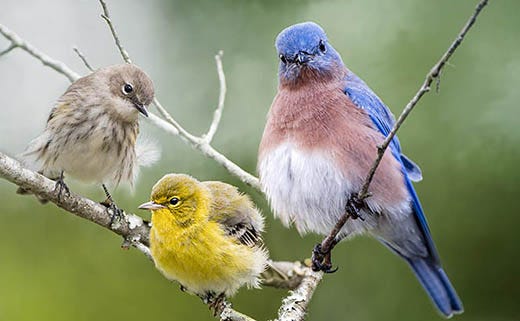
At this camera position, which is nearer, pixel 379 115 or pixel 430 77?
pixel 430 77

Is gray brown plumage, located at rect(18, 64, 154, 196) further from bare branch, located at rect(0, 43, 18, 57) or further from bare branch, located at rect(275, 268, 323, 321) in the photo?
bare branch, located at rect(275, 268, 323, 321)

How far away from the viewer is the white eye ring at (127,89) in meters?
4.91

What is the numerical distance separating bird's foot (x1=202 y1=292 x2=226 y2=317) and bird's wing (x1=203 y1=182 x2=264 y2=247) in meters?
0.36

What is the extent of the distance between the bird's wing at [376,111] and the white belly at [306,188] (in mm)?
391

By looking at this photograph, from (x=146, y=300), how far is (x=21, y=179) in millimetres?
2749

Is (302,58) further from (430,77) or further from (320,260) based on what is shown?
(430,77)

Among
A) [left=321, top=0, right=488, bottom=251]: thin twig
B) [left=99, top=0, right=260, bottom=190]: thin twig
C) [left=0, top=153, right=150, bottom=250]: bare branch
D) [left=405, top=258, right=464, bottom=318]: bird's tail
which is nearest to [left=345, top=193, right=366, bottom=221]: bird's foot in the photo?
[left=321, top=0, right=488, bottom=251]: thin twig

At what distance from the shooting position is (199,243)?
4539 mm

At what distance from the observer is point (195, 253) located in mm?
4504

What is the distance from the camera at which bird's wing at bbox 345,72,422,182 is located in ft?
15.8

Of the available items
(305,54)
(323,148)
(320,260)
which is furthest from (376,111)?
(320,260)

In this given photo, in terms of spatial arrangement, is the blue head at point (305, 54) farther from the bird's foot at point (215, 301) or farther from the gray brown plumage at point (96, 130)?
the bird's foot at point (215, 301)

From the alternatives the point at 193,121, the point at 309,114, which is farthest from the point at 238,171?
the point at 193,121

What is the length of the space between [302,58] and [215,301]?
1475mm
